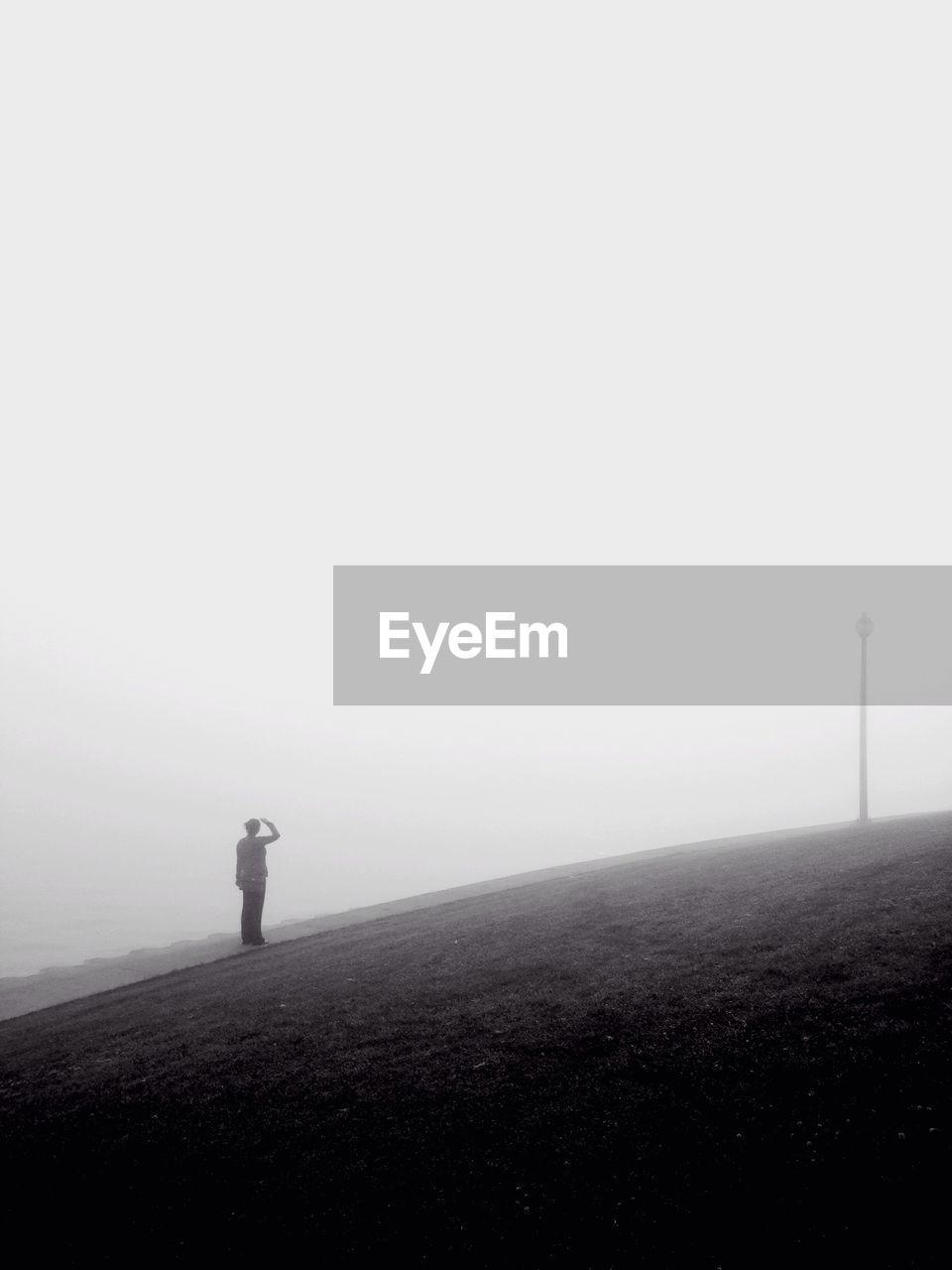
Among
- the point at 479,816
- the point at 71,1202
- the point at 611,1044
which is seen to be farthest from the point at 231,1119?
the point at 479,816

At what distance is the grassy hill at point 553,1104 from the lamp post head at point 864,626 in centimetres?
1846

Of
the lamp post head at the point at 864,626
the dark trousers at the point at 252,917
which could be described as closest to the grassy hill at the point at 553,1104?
the dark trousers at the point at 252,917

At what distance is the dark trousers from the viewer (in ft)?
60.3

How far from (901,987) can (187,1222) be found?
21.2 feet

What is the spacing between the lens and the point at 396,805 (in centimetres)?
10119

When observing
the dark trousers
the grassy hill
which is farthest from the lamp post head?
the dark trousers

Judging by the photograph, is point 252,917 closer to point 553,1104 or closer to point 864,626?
point 553,1104

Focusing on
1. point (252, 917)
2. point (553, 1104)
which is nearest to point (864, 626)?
point (252, 917)

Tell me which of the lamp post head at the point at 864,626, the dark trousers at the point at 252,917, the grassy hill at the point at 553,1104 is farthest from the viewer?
the lamp post head at the point at 864,626

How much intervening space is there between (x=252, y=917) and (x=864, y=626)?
2301 cm

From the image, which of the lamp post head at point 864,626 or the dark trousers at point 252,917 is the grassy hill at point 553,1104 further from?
the lamp post head at point 864,626

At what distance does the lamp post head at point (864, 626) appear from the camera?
1084 inches

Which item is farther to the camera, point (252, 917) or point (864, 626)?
point (864, 626)

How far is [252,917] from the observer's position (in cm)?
1842
